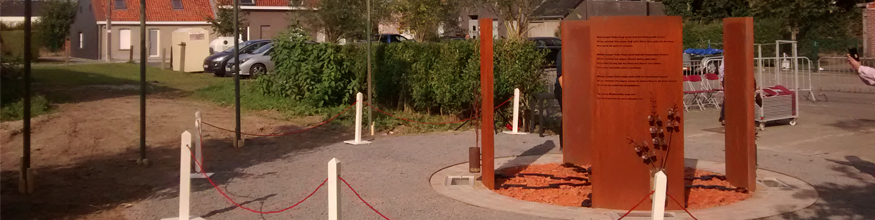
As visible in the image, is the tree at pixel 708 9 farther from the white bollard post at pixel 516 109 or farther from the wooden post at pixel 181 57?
the white bollard post at pixel 516 109

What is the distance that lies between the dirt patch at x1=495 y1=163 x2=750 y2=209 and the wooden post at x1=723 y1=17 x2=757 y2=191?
0.69 feet

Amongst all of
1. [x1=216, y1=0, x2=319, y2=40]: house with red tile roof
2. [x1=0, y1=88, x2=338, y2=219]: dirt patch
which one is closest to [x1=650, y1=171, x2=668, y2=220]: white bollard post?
[x1=0, y1=88, x2=338, y2=219]: dirt patch

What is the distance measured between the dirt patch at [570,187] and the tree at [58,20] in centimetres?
5737

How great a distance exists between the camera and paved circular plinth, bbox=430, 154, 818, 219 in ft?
25.0

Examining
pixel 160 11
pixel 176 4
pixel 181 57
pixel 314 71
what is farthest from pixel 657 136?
pixel 176 4

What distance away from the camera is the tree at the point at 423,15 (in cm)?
3638

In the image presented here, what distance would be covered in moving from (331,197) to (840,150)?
28.9 ft

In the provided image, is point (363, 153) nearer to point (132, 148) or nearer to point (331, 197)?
point (132, 148)

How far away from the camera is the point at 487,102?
877cm

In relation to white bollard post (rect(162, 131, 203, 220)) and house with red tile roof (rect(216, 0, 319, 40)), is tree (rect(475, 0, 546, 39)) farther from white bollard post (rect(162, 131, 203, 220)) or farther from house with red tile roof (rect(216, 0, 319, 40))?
white bollard post (rect(162, 131, 203, 220))

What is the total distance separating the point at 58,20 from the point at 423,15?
38318mm

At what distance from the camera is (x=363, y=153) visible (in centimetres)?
1166

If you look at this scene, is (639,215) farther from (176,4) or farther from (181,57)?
(176,4)

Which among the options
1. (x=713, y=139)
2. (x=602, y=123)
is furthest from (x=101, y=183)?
(x=713, y=139)
